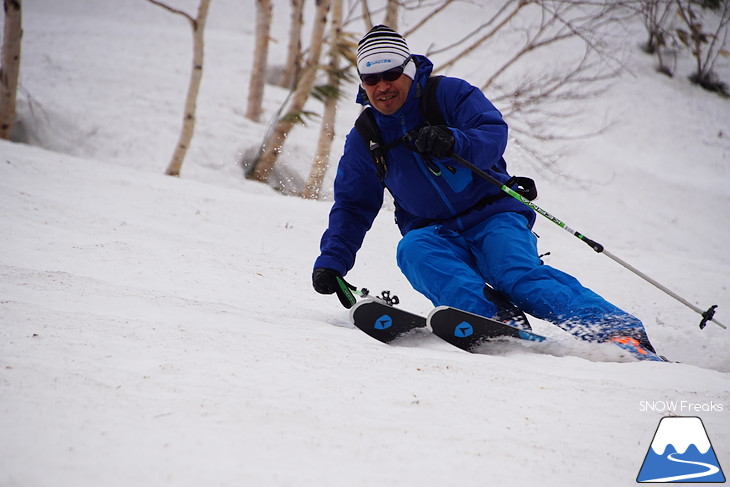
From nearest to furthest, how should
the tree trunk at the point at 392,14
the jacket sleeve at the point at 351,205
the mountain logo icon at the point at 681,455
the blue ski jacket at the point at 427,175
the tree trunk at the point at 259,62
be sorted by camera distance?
the mountain logo icon at the point at 681,455, the blue ski jacket at the point at 427,175, the jacket sleeve at the point at 351,205, the tree trunk at the point at 392,14, the tree trunk at the point at 259,62

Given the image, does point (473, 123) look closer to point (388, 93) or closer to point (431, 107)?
point (431, 107)

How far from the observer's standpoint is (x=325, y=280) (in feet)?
10.5

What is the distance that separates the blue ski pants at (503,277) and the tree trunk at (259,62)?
10631mm

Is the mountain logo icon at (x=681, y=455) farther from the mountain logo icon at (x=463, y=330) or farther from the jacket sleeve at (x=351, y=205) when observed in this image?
the jacket sleeve at (x=351, y=205)

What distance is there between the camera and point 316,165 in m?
9.47

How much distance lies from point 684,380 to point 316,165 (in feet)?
25.5

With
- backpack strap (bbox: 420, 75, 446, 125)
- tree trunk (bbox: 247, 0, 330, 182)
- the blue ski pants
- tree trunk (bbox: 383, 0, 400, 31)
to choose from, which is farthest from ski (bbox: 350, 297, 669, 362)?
tree trunk (bbox: 383, 0, 400, 31)

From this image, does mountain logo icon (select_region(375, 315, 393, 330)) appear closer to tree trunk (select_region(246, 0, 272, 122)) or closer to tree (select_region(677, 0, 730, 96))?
tree trunk (select_region(246, 0, 272, 122))

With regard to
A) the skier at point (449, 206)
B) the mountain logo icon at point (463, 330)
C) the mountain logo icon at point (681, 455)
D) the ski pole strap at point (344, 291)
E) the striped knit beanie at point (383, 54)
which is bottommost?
the ski pole strap at point (344, 291)

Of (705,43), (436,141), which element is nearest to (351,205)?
(436,141)

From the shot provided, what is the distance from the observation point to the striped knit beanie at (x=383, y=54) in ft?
9.95

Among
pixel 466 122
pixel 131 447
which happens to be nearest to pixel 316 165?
pixel 466 122

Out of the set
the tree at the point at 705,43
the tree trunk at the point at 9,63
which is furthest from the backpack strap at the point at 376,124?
the tree at the point at 705,43

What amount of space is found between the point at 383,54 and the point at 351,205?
90 centimetres
